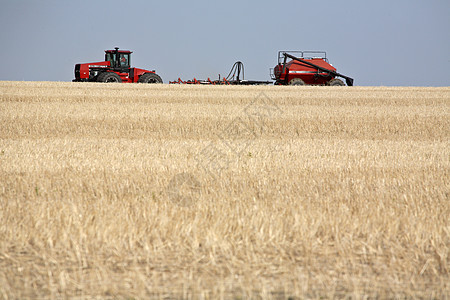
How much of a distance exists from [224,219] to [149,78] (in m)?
25.3

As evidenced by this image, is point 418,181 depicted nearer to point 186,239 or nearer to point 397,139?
point 186,239

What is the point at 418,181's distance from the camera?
6.28m

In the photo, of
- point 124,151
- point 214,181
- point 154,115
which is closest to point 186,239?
point 214,181

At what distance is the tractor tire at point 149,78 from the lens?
2847 cm

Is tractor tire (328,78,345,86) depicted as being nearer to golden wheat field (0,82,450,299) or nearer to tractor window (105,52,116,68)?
tractor window (105,52,116,68)

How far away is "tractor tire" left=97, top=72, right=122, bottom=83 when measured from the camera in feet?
88.0

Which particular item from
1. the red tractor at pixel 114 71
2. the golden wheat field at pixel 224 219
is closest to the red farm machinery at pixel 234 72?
the red tractor at pixel 114 71

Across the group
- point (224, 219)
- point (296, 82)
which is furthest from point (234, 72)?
point (224, 219)

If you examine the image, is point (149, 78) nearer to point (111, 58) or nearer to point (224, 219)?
point (111, 58)

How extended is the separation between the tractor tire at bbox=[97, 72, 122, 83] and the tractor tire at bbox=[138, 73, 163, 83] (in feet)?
4.49

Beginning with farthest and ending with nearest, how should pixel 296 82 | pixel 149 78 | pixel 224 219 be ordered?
pixel 296 82 < pixel 149 78 < pixel 224 219

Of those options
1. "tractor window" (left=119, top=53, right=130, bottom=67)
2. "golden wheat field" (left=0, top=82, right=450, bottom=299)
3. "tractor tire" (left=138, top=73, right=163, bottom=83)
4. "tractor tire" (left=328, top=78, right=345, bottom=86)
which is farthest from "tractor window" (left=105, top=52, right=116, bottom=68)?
"golden wheat field" (left=0, top=82, right=450, bottom=299)

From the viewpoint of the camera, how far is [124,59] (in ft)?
90.2

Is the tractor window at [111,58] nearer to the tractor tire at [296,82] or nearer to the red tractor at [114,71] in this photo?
the red tractor at [114,71]
